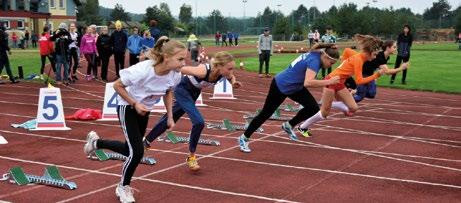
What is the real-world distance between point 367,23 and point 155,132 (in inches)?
2495

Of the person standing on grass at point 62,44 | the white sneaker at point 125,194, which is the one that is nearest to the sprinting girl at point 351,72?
the white sneaker at point 125,194

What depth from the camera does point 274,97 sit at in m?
8.47

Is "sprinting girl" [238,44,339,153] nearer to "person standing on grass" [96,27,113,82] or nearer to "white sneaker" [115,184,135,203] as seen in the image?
"white sneaker" [115,184,135,203]

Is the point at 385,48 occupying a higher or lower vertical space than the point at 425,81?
higher

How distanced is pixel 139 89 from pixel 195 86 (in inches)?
65.6

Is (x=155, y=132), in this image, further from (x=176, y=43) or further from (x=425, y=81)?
(x=425, y=81)

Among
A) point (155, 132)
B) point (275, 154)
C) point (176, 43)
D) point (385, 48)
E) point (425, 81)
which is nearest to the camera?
point (176, 43)

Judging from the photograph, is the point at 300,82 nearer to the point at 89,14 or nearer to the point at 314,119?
the point at 314,119

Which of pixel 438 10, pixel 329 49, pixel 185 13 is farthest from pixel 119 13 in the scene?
pixel 329 49

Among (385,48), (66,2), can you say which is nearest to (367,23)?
(66,2)

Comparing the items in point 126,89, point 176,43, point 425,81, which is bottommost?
point 425,81

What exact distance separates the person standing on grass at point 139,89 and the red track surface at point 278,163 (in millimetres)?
503

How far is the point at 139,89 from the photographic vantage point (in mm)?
5848

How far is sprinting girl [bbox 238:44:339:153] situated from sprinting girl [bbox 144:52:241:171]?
3.51 feet
